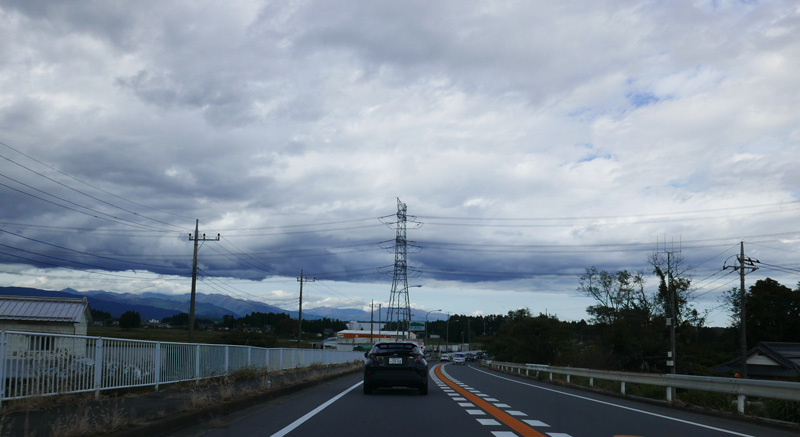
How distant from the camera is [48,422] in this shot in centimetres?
839

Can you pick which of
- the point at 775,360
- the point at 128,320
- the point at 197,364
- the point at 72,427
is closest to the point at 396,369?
the point at 197,364

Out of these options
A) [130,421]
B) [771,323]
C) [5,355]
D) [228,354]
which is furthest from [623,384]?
[771,323]

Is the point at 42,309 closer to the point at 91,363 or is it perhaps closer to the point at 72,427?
the point at 91,363

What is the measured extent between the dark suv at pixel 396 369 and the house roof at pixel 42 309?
35636mm

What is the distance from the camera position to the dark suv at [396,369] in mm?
18062

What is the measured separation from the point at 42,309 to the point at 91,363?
131ft

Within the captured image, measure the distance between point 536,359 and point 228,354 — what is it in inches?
2460

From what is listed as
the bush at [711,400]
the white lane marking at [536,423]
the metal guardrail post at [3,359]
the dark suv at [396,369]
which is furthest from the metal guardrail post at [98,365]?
the bush at [711,400]

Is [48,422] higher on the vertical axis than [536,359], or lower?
higher

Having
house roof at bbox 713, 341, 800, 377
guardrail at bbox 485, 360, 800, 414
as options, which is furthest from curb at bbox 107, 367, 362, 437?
house roof at bbox 713, 341, 800, 377

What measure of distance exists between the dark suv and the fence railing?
15.8ft

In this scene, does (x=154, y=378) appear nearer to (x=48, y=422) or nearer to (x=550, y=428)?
(x=48, y=422)

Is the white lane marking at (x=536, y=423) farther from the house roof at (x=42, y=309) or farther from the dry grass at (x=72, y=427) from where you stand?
the house roof at (x=42, y=309)

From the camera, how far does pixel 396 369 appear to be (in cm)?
1806
